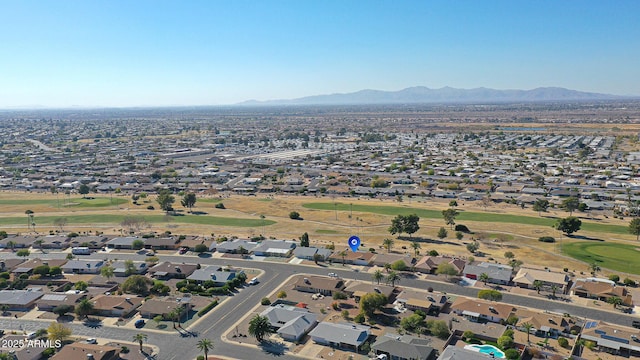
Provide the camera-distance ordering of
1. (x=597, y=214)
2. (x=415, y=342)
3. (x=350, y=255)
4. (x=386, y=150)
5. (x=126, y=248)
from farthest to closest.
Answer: (x=386, y=150) < (x=597, y=214) < (x=126, y=248) < (x=350, y=255) < (x=415, y=342)

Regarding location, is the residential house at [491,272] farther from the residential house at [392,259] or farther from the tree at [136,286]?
the tree at [136,286]

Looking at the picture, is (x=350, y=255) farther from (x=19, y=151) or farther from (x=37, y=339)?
(x=19, y=151)

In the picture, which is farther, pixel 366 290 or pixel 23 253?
pixel 23 253

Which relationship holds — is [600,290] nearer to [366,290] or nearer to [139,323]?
[366,290]

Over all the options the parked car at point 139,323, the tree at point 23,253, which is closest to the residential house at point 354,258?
the parked car at point 139,323

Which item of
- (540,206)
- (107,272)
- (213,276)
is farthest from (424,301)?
(540,206)

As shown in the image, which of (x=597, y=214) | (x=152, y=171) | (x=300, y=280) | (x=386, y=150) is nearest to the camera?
(x=300, y=280)

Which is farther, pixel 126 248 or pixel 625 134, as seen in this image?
pixel 625 134

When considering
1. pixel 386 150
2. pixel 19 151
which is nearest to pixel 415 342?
pixel 386 150
